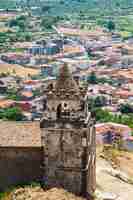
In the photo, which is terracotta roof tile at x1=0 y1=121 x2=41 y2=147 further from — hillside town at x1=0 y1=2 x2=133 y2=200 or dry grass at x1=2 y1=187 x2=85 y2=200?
dry grass at x1=2 y1=187 x2=85 y2=200

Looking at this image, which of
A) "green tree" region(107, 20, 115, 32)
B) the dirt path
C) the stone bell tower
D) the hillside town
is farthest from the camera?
"green tree" region(107, 20, 115, 32)

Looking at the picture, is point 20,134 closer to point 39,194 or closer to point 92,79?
point 39,194

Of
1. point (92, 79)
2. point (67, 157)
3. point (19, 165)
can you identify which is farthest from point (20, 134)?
point (92, 79)

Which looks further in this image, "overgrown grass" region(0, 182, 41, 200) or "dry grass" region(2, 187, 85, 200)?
"overgrown grass" region(0, 182, 41, 200)

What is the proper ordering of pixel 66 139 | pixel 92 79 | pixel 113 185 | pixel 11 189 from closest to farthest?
1. pixel 66 139
2. pixel 11 189
3. pixel 113 185
4. pixel 92 79

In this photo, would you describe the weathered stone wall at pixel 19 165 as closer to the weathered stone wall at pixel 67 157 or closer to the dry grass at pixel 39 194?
the weathered stone wall at pixel 67 157

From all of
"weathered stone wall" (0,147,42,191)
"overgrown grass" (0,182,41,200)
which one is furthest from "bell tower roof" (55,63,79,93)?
"overgrown grass" (0,182,41,200)

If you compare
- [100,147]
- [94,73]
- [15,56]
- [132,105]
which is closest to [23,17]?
[15,56]

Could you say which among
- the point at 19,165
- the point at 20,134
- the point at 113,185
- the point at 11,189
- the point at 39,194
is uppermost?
the point at 20,134
